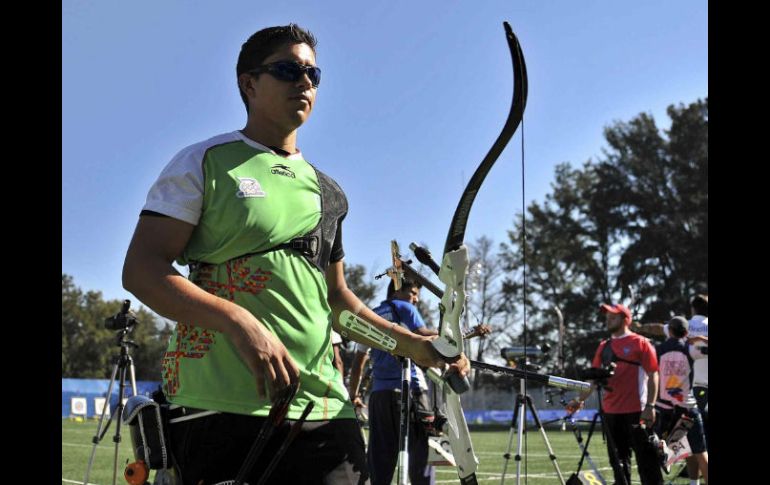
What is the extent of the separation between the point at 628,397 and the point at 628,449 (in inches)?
22.9

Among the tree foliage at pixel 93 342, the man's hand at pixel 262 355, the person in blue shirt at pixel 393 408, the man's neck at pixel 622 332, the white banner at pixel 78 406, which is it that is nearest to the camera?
the man's hand at pixel 262 355

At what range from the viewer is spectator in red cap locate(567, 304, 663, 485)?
9.81 m

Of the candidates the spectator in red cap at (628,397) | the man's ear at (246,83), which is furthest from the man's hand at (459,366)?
the spectator in red cap at (628,397)

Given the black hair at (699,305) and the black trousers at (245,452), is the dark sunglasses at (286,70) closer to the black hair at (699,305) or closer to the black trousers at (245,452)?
the black trousers at (245,452)

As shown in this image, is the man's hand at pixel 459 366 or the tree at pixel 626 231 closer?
the man's hand at pixel 459 366

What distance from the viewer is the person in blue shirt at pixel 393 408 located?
7.80 meters

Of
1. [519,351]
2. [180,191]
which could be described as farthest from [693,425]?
[180,191]

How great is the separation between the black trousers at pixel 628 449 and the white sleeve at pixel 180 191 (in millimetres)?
7630

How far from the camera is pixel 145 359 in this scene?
239 feet
